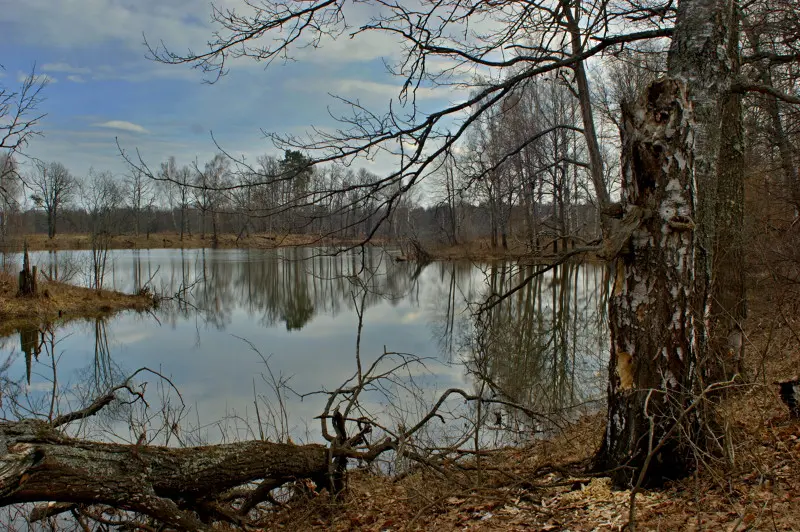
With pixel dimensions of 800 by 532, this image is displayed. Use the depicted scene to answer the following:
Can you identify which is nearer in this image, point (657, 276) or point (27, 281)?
point (657, 276)

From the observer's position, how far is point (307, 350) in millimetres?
12992

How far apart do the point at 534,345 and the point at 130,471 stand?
30.9 ft

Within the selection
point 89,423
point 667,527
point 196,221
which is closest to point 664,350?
point 667,527

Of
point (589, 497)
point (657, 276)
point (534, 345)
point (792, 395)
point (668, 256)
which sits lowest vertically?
point (534, 345)

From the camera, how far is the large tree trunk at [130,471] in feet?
9.30

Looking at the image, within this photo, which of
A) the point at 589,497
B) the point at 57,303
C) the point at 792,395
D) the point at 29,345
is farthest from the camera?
the point at 57,303

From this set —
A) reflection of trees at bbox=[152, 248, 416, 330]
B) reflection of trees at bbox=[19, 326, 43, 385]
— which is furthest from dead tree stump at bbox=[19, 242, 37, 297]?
reflection of trees at bbox=[152, 248, 416, 330]

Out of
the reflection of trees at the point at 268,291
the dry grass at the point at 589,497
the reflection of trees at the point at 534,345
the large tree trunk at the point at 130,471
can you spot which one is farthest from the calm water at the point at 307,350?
the large tree trunk at the point at 130,471

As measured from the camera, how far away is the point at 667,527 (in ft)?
8.88

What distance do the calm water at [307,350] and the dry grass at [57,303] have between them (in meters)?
0.93

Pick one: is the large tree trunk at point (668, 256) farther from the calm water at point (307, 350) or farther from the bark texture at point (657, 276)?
the calm water at point (307, 350)

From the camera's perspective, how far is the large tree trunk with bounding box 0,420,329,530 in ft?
9.30

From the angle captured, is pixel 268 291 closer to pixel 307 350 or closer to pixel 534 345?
pixel 307 350

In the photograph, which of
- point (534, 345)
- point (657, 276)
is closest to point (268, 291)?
point (534, 345)
